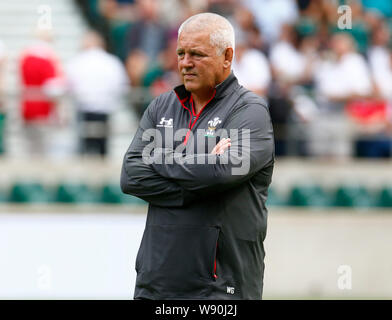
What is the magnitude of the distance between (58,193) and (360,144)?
12.3ft

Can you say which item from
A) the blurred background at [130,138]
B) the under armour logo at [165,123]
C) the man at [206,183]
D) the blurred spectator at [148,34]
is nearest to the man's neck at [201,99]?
the man at [206,183]

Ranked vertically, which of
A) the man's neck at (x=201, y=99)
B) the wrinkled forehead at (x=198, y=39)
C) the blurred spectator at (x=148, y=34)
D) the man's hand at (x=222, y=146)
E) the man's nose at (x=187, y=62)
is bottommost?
the man's hand at (x=222, y=146)

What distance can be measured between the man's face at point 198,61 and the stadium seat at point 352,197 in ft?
21.7

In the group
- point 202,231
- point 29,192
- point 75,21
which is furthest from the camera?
point 75,21

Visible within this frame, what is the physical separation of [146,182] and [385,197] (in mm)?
6861

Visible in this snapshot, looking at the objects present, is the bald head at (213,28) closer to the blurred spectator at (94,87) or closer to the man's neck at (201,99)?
the man's neck at (201,99)

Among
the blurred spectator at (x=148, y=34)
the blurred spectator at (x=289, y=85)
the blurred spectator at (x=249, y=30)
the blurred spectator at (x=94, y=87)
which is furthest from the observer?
the blurred spectator at (x=148, y=34)

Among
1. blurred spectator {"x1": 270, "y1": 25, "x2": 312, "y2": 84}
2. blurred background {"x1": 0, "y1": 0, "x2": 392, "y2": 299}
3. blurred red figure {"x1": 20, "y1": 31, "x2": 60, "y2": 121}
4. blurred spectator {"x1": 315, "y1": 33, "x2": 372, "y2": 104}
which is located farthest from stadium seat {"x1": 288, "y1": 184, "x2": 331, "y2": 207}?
blurred red figure {"x1": 20, "y1": 31, "x2": 60, "y2": 121}

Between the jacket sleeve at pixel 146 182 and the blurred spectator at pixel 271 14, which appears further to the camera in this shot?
the blurred spectator at pixel 271 14

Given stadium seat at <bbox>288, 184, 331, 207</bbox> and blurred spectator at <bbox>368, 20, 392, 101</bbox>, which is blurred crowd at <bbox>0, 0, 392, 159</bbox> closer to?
blurred spectator at <bbox>368, 20, 392, 101</bbox>

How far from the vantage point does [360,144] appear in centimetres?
1170

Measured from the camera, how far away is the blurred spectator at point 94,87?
1074 cm
